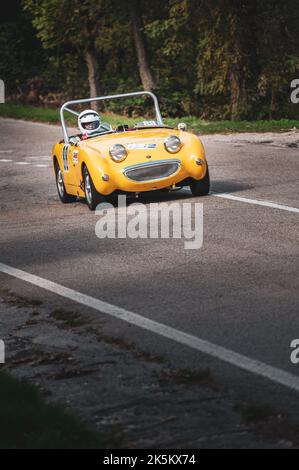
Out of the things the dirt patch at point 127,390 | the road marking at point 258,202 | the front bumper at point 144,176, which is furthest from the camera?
the front bumper at point 144,176

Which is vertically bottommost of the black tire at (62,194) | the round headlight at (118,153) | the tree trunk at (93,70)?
the tree trunk at (93,70)

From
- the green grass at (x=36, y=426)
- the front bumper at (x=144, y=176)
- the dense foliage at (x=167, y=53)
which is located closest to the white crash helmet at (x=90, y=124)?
the front bumper at (x=144, y=176)

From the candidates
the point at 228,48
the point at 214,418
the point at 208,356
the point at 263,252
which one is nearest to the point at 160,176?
the point at 263,252

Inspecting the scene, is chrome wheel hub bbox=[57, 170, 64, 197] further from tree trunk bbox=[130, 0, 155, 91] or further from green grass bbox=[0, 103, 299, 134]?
tree trunk bbox=[130, 0, 155, 91]

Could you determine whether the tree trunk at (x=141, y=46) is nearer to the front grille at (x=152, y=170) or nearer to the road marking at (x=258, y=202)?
the road marking at (x=258, y=202)

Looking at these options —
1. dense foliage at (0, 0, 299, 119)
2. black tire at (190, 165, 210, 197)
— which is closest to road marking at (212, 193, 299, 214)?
black tire at (190, 165, 210, 197)

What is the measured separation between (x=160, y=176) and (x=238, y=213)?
1541mm

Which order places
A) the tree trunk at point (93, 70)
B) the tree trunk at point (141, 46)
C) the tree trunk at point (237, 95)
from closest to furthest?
the tree trunk at point (237, 95) < the tree trunk at point (141, 46) < the tree trunk at point (93, 70)

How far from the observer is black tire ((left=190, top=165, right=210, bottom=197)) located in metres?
18.2

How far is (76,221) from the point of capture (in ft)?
55.5

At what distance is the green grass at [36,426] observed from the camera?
671 cm

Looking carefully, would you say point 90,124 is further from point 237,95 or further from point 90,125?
point 237,95

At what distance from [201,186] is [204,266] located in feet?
19.0

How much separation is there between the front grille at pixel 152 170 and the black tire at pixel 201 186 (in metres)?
0.62
